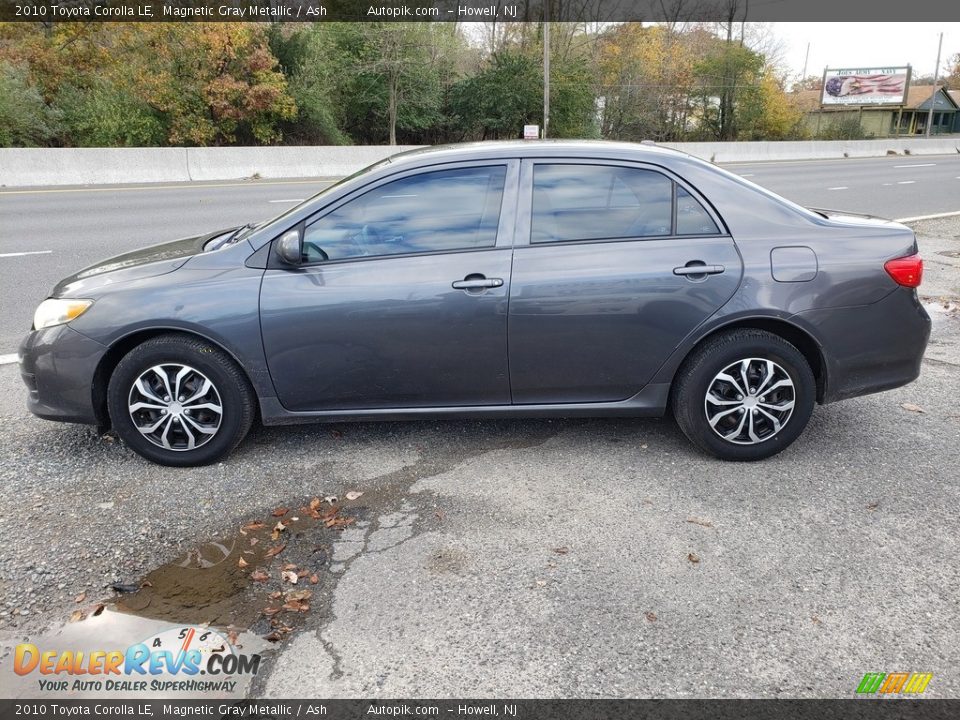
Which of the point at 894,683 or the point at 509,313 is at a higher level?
the point at 509,313

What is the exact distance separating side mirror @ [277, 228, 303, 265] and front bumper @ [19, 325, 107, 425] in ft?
3.44

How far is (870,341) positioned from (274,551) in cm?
320

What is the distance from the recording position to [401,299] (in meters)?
3.79

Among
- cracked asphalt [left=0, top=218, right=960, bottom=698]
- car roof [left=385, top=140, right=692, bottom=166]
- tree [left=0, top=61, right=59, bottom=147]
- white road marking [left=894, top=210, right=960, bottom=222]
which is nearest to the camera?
cracked asphalt [left=0, top=218, right=960, bottom=698]

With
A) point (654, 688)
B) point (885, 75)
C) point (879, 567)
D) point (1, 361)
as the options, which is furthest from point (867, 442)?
point (885, 75)

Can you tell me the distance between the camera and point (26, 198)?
579 inches

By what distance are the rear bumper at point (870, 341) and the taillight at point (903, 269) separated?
0.16 feet

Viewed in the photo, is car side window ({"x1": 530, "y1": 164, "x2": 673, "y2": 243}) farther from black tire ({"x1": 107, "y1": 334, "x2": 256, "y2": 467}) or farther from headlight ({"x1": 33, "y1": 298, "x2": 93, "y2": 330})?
headlight ({"x1": 33, "y1": 298, "x2": 93, "y2": 330})

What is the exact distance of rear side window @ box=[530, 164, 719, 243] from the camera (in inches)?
155

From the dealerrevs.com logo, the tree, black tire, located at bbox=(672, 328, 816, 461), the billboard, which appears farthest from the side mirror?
the billboard

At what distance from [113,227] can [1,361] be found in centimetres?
652

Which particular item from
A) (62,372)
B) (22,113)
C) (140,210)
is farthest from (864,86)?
(62,372)

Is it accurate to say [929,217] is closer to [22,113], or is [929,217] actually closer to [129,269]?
[129,269]

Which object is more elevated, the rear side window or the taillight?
the rear side window
